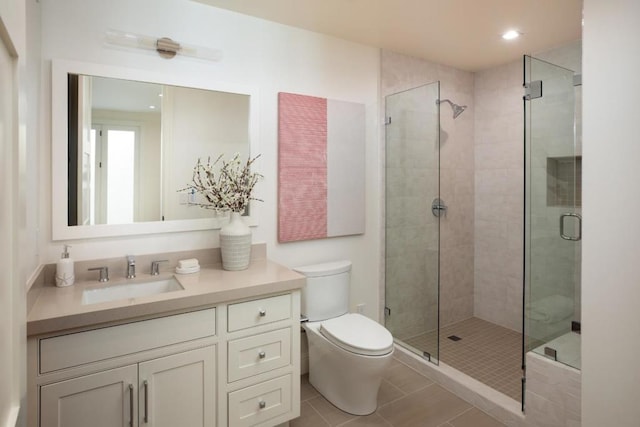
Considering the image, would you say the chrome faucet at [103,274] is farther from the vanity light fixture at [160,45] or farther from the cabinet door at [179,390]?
the vanity light fixture at [160,45]

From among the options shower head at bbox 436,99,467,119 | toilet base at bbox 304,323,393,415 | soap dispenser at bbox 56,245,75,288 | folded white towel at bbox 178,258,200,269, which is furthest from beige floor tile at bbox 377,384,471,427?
shower head at bbox 436,99,467,119

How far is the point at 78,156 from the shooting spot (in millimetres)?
1823

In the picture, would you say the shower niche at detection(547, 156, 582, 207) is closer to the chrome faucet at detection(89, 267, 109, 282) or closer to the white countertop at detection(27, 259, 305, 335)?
the white countertop at detection(27, 259, 305, 335)

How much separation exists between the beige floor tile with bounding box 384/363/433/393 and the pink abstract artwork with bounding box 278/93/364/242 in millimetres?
1103

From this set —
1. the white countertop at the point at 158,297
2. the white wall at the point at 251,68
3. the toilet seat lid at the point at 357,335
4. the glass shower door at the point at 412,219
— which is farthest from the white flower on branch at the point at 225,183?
the glass shower door at the point at 412,219

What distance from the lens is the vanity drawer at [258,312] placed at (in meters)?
1.71

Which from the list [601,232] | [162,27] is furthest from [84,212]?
[601,232]

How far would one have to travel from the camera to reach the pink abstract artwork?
7.93 feet

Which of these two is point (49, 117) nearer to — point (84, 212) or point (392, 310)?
point (84, 212)

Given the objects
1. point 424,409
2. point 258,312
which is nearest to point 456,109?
point 424,409

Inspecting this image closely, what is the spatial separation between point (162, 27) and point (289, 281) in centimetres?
160

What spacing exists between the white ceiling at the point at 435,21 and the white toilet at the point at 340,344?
1671 millimetres

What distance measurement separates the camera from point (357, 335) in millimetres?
2107

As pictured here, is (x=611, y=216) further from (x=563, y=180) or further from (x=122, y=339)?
(x=122, y=339)
